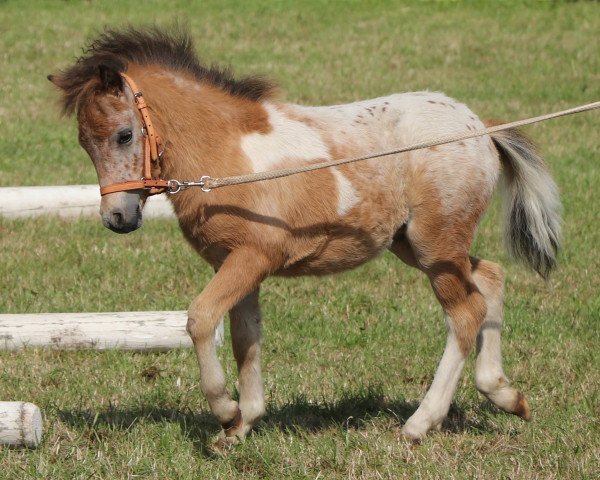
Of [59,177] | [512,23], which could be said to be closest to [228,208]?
[59,177]

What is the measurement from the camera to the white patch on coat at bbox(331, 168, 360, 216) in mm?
5293

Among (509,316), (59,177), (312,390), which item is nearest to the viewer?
(312,390)

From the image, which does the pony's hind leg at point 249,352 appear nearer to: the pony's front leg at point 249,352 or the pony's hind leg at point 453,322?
the pony's front leg at point 249,352

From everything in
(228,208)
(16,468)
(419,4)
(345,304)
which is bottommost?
(419,4)

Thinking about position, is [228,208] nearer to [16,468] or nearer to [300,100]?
[16,468]

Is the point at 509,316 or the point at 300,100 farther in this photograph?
the point at 300,100

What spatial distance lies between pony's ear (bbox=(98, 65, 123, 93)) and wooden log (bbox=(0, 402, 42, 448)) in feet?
4.94

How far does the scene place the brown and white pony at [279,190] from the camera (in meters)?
4.90

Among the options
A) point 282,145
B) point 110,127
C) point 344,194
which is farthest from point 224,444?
point 110,127

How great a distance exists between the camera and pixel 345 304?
766cm

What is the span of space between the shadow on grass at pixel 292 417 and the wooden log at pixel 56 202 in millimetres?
4010

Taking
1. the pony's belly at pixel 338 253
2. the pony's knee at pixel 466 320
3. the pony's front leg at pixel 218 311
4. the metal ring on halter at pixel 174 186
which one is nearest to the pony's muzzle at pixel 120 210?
the metal ring on halter at pixel 174 186

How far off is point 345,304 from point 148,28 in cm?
288

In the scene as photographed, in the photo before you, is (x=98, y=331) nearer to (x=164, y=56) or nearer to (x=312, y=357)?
(x=312, y=357)
